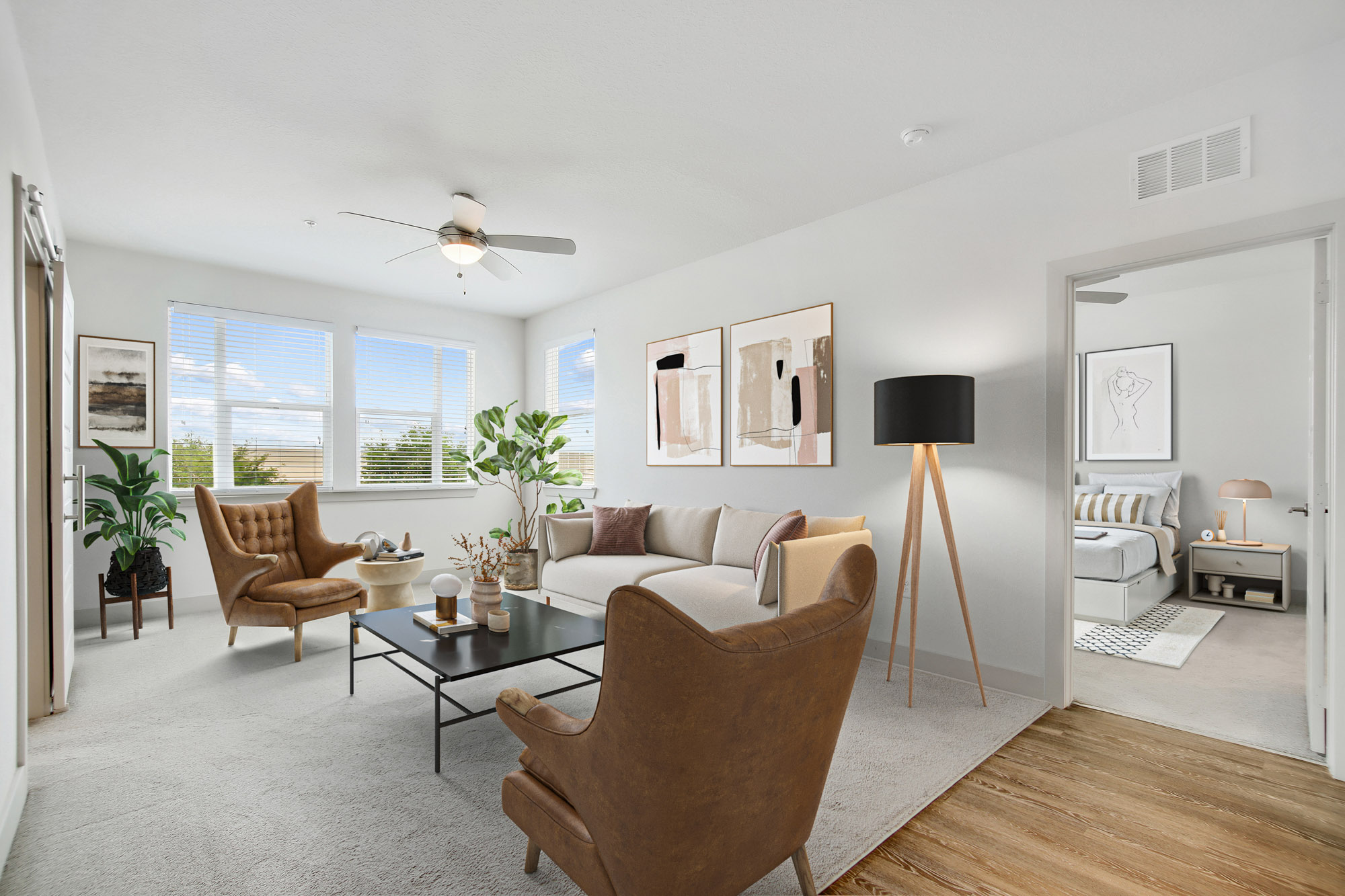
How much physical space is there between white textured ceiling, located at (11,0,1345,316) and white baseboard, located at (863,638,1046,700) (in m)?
2.65

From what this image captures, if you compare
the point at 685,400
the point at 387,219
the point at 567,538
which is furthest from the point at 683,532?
the point at 387,219

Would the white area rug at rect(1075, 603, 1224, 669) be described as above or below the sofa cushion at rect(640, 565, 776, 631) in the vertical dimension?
below

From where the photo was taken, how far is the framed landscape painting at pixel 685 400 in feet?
16.2

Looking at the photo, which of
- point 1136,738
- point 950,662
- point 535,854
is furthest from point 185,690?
point 1136,738

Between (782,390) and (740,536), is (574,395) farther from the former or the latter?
(740,536)

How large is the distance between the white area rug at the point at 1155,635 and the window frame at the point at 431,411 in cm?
551

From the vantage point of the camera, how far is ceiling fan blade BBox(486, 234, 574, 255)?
3.66m

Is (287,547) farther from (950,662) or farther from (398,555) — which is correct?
(950,662)

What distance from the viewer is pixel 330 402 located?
5766 mm

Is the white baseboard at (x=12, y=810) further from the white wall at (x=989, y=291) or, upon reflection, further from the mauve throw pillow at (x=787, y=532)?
the white wall at (x=989, y=291)

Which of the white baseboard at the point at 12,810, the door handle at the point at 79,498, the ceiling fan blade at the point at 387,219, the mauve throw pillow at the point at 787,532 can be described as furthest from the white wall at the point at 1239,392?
the door handle at the point at 79,498

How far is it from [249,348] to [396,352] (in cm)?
122

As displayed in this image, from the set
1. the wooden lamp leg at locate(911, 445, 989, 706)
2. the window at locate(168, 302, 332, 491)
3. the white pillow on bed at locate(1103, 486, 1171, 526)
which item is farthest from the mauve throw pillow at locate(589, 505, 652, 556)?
the white pillow on bed at locate(1103, 486, 1171, 526)

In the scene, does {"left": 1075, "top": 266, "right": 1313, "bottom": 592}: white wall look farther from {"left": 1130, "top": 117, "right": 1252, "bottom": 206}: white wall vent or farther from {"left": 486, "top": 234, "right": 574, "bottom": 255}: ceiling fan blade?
{"left": 486, "top": 234, "right": 574, "bottom": 255}: ceiling fan blade
